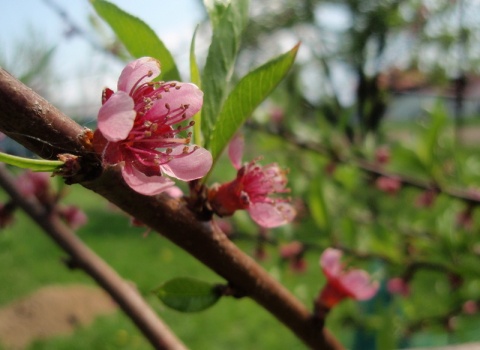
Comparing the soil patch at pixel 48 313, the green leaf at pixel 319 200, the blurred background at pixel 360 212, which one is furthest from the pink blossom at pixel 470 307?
the soil patch at pixel 48 313

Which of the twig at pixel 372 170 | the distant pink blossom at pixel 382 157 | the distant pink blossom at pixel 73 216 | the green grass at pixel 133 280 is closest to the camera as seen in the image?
the distant pink blossom at pixel 73 216

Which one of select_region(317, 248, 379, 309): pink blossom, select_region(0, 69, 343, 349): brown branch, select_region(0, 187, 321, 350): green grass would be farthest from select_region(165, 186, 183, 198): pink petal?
select_region(0, 187, 321, 350): green grass

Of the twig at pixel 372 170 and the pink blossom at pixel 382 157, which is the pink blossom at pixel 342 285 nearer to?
the twig at pixel 372 170

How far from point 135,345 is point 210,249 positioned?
3058 mm

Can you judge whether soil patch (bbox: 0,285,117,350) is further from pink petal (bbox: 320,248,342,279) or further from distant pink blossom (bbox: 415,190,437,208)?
pink petal (bbox: 320,248,342,279)

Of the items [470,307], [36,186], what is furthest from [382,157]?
[36,186]

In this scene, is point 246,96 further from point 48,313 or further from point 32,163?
point 48,313

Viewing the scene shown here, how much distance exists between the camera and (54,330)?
11.4 ft

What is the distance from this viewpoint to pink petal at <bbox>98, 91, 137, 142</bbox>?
33 cm

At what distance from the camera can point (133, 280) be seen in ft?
12.8

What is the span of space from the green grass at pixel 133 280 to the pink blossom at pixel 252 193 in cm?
89

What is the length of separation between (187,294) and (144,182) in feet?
0.49

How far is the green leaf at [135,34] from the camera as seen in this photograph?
0.42m

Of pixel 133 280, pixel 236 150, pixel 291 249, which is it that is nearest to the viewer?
pixel 236 150
